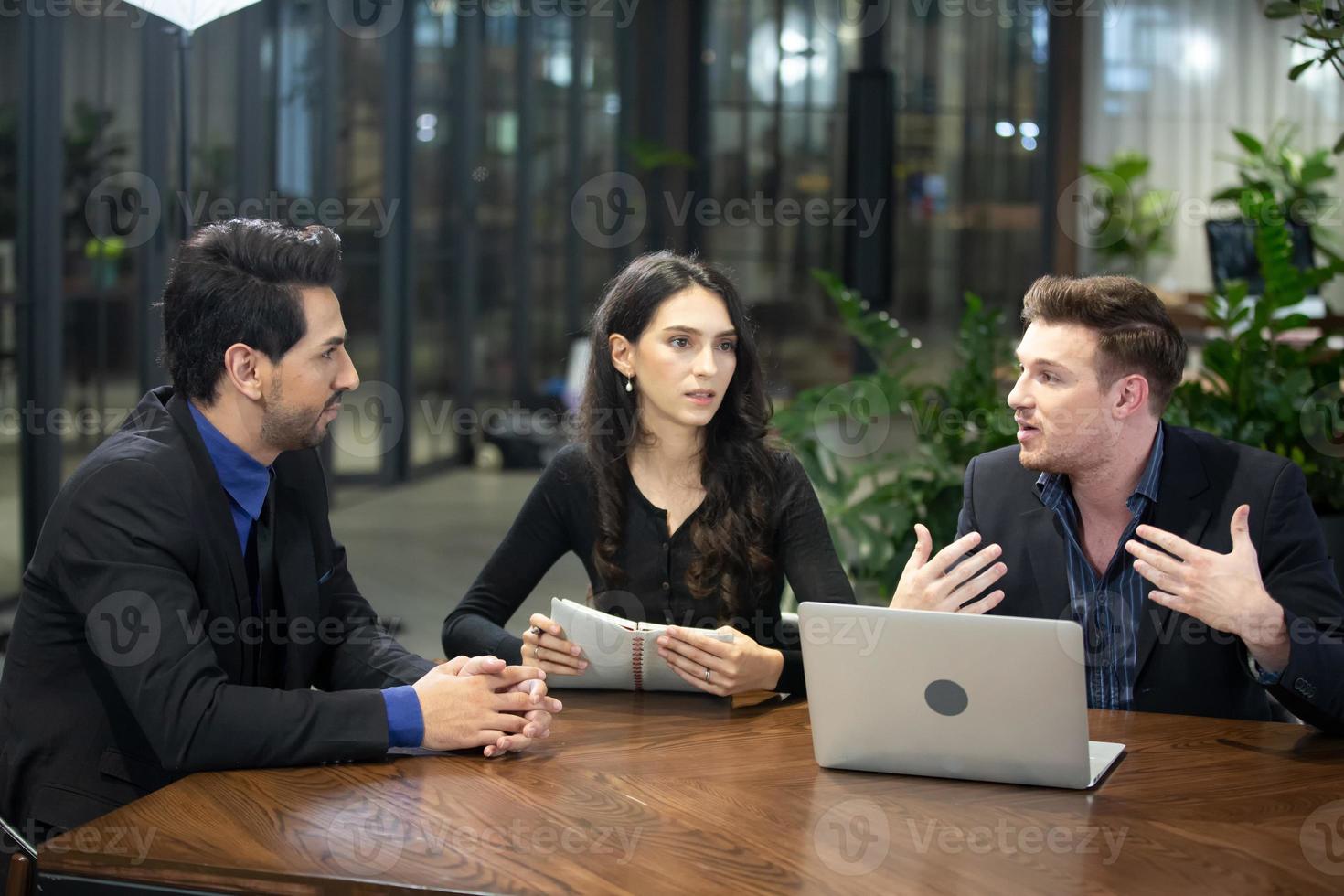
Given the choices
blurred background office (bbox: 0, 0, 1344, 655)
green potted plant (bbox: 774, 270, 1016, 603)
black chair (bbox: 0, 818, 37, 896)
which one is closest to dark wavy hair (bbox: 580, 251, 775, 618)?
black chair (bbox: 0, 818, 37, 896)

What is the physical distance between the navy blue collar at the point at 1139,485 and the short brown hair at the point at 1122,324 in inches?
2.5

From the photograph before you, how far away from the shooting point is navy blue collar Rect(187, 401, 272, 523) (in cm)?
214

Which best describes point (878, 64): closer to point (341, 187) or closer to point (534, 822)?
point (341, 187)

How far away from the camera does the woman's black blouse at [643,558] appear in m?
2.68

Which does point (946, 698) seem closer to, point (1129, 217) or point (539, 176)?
point (539, 176)

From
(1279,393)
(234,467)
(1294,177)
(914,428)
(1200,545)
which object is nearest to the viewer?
(234,467)

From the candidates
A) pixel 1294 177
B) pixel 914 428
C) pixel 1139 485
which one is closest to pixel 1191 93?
pixel 1294 177

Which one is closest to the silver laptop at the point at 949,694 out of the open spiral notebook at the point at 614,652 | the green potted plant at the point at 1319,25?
the open spiral notebook at the point at 614,652

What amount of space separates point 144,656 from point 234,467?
0.38 m

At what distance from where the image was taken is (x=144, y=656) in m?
1.85

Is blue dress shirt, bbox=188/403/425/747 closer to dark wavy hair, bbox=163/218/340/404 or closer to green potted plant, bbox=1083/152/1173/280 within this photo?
dark wavy hair, bbox=163/218/340/404

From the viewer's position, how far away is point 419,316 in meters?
9.40

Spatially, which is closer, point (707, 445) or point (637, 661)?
point (637, 661)

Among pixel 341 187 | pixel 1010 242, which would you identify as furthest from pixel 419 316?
pixel 1010 242
